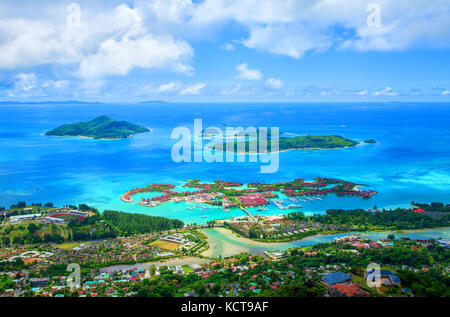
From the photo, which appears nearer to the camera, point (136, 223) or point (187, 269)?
point (187, 269)

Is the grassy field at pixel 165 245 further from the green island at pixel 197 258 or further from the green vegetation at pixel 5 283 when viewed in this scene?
the green vegetation at pixel 5 283

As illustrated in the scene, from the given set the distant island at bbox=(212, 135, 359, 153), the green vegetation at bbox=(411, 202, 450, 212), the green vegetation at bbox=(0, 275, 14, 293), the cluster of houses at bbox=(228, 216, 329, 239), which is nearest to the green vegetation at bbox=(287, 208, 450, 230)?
the cluster of houses at bbox=(228, 216, 329, 239)

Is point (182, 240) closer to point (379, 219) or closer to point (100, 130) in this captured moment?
point (379, 219)

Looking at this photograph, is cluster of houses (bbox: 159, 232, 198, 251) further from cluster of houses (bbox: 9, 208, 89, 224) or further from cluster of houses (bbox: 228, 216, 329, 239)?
cluster of houses (bbox: 9, 208, 89, 224)

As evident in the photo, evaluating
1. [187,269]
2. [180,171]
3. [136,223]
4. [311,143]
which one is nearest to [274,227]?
[187,269]
